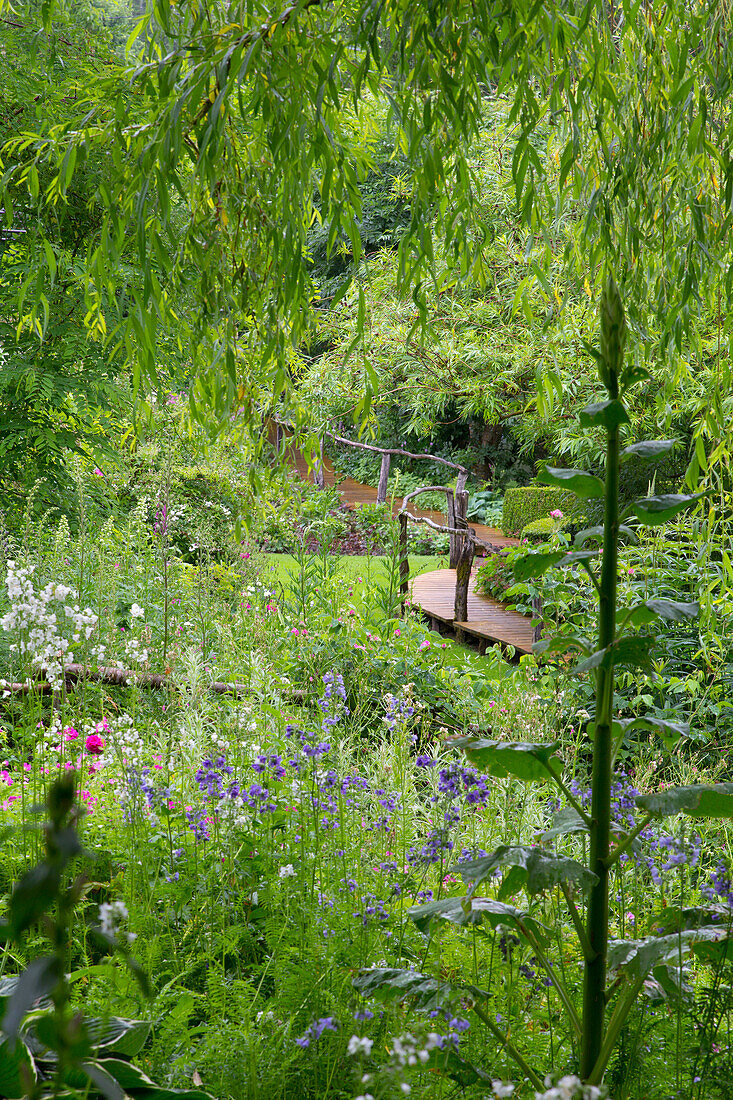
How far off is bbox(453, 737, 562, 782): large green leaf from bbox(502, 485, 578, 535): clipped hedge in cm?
932

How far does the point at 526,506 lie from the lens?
11461mm

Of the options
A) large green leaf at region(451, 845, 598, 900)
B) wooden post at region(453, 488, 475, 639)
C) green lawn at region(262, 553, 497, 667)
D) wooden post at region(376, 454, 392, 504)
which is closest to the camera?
large green leaf at region(451, 845, 598, 900)

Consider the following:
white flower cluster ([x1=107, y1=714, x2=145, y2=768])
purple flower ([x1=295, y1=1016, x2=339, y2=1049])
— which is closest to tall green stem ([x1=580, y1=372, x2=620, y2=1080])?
purple flower ([x1=295, y1=1016, x2=339, y2=1049])

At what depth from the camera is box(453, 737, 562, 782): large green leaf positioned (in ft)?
4.04

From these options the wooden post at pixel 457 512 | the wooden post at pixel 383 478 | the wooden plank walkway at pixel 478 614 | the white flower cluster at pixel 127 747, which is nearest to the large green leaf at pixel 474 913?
the white flower cluster at pixel 127 747

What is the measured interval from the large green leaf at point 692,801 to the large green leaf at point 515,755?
5.7 inches

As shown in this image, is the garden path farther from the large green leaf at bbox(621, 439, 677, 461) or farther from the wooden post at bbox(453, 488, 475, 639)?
the large green leaf at bbox(621, 439, 677, 461)

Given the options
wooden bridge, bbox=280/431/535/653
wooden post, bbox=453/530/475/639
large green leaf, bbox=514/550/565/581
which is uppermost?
large green leaf, bbox=514/550/565/581

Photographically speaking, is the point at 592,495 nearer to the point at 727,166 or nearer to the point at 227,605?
the point at 727,166

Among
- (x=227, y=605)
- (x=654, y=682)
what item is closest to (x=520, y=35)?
(x=654, y=682)

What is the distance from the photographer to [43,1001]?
148cm

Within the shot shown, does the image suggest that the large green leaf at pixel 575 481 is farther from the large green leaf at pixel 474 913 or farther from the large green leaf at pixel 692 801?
the large green leaf at pixel 474 913

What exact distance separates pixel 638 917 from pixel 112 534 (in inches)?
220

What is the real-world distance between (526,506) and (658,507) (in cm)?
1034
